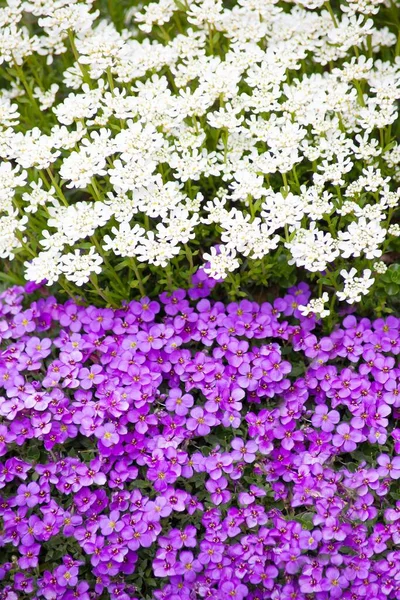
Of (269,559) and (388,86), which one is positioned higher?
(388,86)

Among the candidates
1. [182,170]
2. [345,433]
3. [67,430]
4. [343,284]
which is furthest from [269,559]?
[182,170]

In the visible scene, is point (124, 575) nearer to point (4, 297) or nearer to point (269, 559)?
point (269, 559)

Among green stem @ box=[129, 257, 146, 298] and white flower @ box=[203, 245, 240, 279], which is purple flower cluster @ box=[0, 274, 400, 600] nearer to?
green stem @ box=[129, 257, 146, 298]

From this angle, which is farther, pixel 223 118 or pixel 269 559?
pixel 223 118

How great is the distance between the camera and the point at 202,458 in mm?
2479

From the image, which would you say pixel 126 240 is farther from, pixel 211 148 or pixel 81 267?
pixel 211 148

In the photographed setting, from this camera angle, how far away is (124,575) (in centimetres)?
249

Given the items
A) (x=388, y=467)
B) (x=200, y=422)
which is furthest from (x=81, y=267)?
(x=388, y=467)

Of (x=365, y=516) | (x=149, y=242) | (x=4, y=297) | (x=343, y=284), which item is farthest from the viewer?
(x=4, y=297)

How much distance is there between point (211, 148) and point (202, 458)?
1259mm

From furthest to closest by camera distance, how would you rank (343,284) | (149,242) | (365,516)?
(343,284), (149,242), (365,516)

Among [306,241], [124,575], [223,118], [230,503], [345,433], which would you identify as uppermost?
[223,118]

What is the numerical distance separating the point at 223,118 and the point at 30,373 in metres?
1.18

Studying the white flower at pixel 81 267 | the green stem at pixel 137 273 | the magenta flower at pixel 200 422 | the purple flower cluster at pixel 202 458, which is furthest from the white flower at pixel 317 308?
the white flower at pixel 81 267
